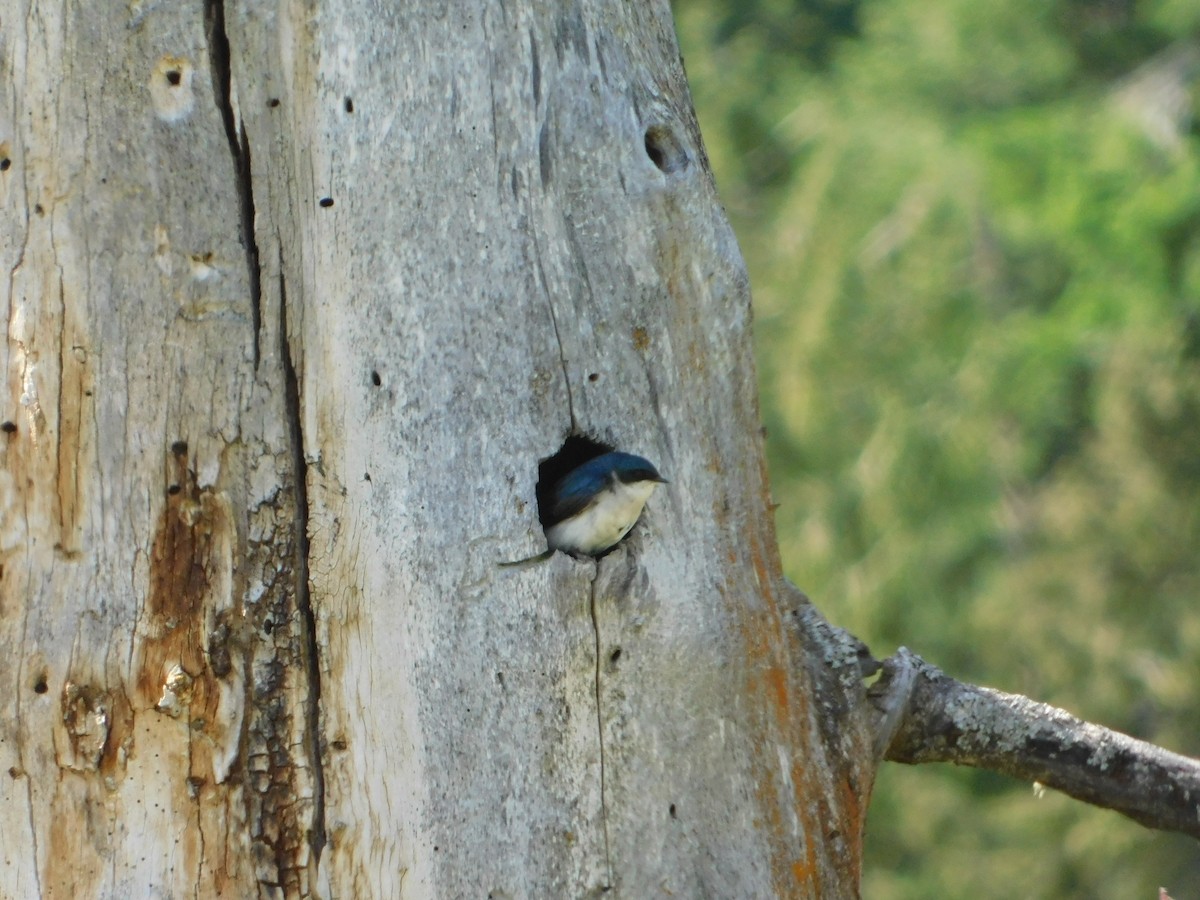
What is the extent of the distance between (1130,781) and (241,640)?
1.95 m

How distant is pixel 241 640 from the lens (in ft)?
9.98

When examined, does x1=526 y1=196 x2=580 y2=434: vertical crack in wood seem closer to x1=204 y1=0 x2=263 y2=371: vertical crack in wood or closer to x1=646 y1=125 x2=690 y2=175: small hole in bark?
x1=646 y1=125 x2=690 y2=175: small hole in bark

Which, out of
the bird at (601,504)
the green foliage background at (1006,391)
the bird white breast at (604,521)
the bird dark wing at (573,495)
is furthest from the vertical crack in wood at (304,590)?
the green foliage background at (1006,391)

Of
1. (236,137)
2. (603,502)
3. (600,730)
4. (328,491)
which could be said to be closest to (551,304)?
(603,502)

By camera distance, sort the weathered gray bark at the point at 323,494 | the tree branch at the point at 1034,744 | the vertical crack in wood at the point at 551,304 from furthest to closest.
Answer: the tree branch at the point at 1034,744 → the vertical crack in wood at the point at 551,304 → the weathered gray bark at the point at 323,494

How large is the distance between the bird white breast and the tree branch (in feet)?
2.26

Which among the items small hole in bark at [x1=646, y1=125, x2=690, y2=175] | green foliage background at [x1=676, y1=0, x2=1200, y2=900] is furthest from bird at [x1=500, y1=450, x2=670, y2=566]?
green foliage background at [x1=676, y1=0, x2=1200, y2=900]

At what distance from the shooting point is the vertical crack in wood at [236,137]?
10.2 feet

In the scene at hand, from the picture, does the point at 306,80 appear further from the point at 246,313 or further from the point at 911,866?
the point at 911,866

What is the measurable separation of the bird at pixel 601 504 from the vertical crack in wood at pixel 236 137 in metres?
0.74

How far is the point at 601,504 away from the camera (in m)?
3.30

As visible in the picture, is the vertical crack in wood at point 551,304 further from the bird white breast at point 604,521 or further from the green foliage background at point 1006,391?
the green foliage background at point 1006,391

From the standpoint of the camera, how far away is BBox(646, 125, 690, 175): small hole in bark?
11.0ft

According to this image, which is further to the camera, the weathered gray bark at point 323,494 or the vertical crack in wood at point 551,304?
the vertical crack in wood at point 551,304
